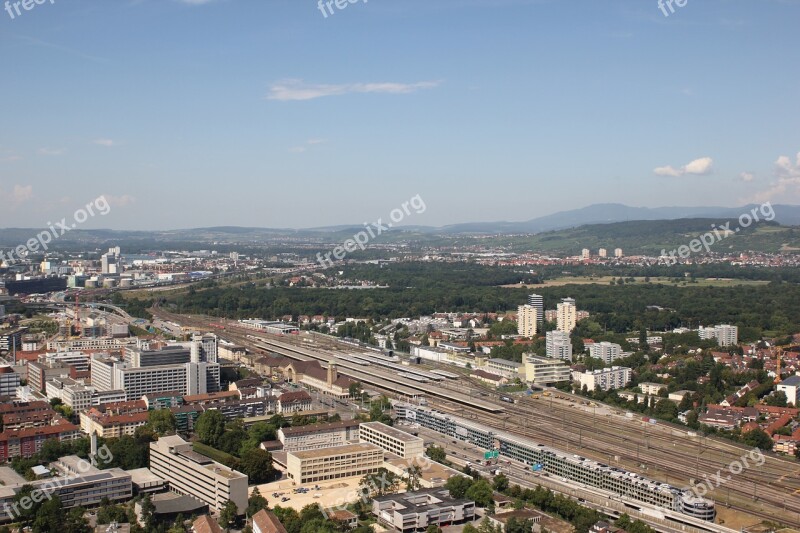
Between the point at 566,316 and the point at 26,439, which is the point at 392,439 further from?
the point at 566,316

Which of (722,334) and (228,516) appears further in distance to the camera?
(722,334)

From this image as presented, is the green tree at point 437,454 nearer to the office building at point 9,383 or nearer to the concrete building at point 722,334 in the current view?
the office building at point 9,383

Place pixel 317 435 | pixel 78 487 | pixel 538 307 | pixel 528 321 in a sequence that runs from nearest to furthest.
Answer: pixel 78 487
pixel 317 435
pixel 528 321
pixel 538 307

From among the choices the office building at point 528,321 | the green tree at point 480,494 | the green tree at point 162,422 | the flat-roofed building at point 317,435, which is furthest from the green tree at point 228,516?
the office building at point 528,321

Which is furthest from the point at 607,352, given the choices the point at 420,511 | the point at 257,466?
the point at 420,511

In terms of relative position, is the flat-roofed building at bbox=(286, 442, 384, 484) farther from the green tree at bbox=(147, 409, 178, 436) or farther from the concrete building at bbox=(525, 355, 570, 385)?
the concrete building at bbox=(525, 355, 570, 385)

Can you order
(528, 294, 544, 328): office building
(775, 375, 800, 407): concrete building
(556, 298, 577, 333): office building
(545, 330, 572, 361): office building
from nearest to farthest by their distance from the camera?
(775, 375, 800, 407): concrete building → (545, 330, 572, 361): office building → (556, 298, 577, 333): office building → (528, 294, 544, 328): office building

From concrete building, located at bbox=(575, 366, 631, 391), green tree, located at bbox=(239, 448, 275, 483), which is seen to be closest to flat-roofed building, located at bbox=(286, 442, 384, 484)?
green tree, located at bbox=(239, 448, 275, 483)
